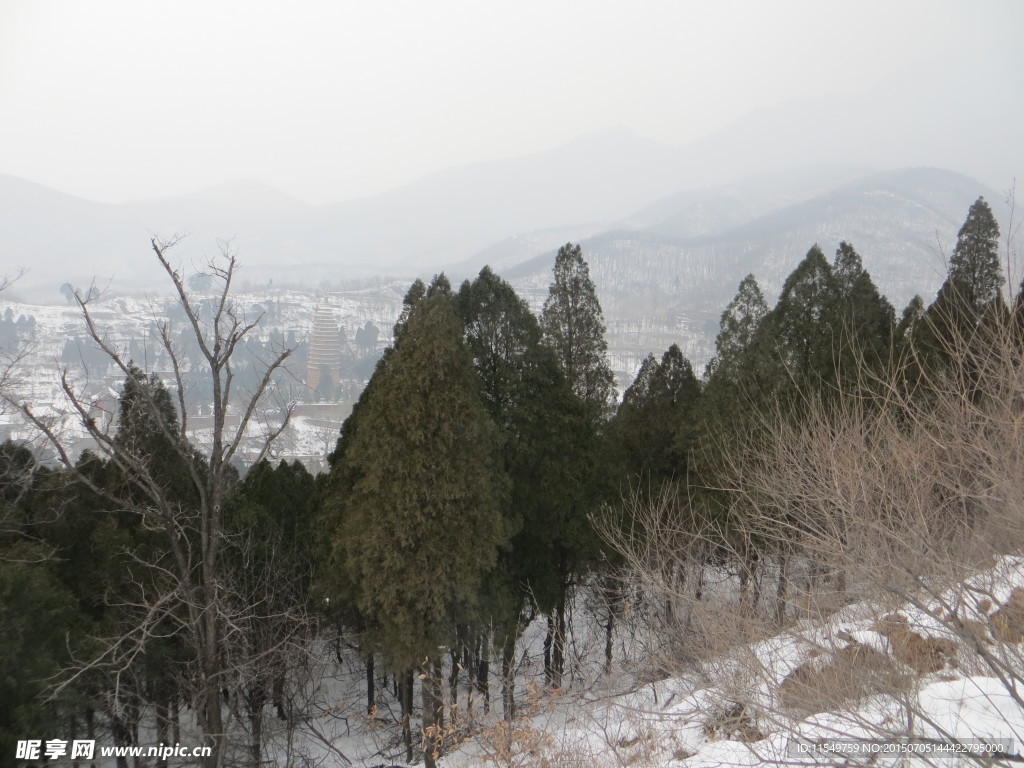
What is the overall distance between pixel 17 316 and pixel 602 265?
4413 centimetres

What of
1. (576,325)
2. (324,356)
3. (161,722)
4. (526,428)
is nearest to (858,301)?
(576,325)

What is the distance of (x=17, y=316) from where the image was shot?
31172 mm

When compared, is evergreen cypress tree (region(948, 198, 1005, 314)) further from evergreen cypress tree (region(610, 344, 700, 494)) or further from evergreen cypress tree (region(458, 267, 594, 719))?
evergreen cypress tree (region(458, 267, 594, 719))

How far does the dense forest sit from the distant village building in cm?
952

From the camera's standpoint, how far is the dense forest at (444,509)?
20.6 feet

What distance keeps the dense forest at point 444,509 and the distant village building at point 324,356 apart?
9521 millimetres

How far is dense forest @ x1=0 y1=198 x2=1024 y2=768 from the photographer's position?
20.6 feet

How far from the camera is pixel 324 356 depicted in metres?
23.5

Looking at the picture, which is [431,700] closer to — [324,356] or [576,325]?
[576,325]

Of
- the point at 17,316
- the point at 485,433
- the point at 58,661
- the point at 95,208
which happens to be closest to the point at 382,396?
the point at 485,433

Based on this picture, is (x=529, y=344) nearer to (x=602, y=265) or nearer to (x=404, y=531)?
(x=404, y=531)

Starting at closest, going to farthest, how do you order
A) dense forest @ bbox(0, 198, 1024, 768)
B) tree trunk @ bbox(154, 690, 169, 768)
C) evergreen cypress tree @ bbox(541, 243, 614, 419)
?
dense forest @ bbox(0, 198, 1024, 768) → tree trunk @ bbox(154, 690, 169, 768) → evergreen cypress tree @ bbox(541, 243, 614, 419)

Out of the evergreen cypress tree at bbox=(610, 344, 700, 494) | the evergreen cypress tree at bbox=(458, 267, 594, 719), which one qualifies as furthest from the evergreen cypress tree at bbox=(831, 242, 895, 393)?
the evergreen cypress tree at bbox=(458, 267, 594, 719)

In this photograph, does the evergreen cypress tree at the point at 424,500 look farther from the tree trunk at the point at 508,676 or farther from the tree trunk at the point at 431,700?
the tree trunk at the point at 508,676
